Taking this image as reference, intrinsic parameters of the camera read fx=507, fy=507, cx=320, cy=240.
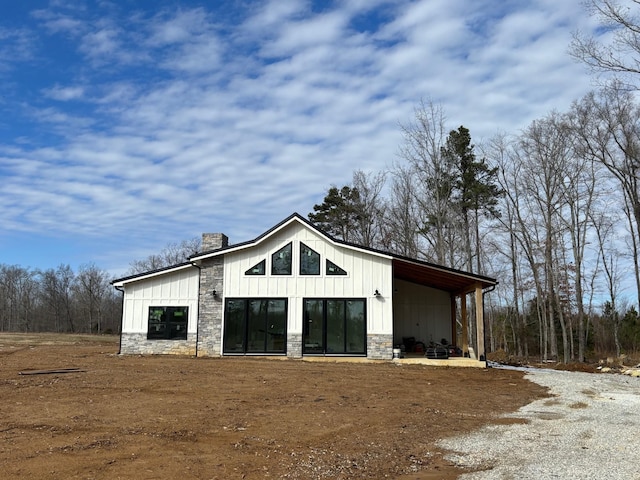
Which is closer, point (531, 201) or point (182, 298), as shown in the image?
point (182, 298)

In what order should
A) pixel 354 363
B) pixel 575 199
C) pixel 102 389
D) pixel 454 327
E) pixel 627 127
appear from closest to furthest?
pixel 102 389 → pixel 354 363 → pixel 454 327 → pixel 627 127 → pixel 575 199

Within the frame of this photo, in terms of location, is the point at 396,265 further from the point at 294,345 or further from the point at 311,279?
the point at 294,345

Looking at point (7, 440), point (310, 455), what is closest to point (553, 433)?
point (310, 455)

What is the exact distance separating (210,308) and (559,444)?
12.5m

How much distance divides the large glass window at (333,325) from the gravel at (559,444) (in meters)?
7.10

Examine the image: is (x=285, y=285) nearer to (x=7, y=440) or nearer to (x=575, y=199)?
Result: (x=7, y=440)

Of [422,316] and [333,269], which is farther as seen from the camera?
[422,316]

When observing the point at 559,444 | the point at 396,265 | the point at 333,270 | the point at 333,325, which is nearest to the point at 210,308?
the point at 333,325

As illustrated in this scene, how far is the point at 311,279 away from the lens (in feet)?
54.8

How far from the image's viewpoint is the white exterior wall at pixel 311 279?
16.5 metres

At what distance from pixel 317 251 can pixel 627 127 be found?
1593 centimetres

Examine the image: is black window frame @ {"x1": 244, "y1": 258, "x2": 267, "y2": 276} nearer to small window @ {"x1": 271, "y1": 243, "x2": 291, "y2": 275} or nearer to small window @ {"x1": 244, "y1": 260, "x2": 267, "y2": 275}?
small window @ {"x1": 244, "y1": 260, "x2": 267, "y2": 275}

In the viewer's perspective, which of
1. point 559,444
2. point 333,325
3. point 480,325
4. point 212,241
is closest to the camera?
point 559,444

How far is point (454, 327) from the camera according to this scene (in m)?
19.7
